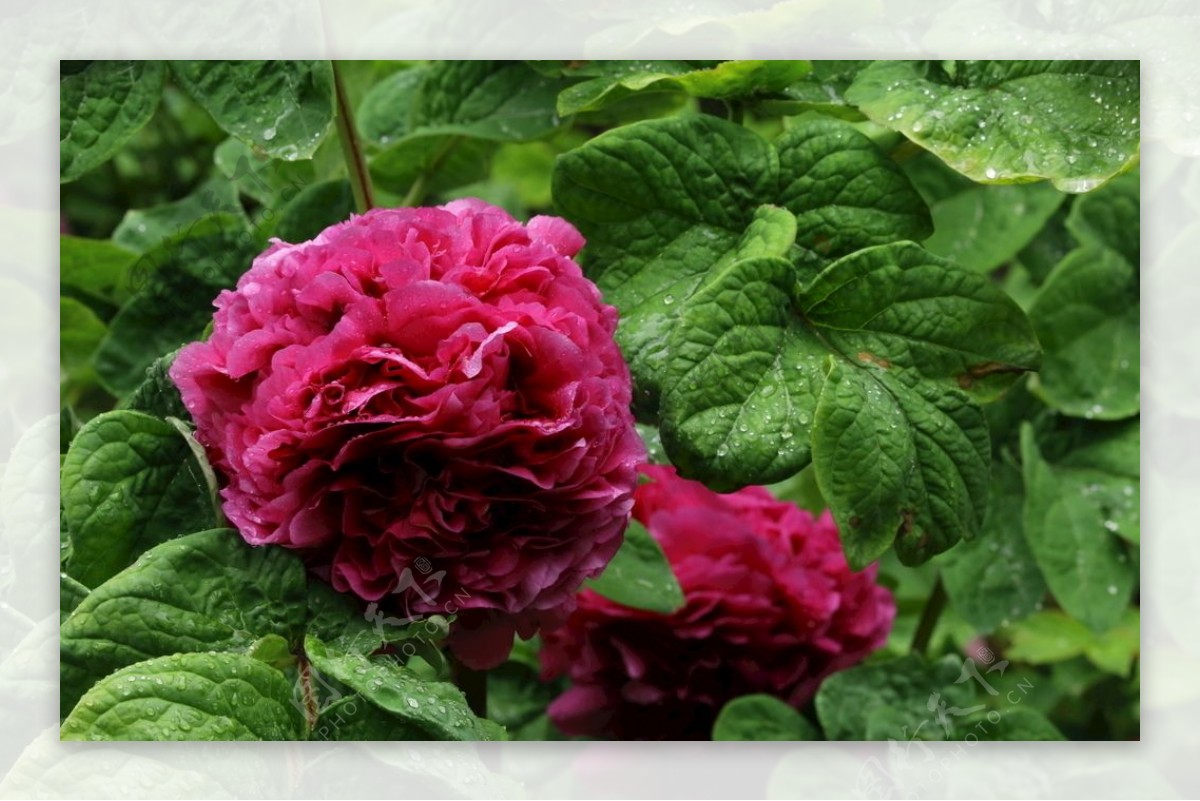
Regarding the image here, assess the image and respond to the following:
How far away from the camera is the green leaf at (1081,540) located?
100 cm

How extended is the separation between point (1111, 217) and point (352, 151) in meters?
0.56

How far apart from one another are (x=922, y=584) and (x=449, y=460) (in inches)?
23.9

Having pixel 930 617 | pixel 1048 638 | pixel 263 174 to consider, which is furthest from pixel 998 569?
pixel 263 174

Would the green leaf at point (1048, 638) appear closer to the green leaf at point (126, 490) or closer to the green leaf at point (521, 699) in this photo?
the green leaf at point (521, 699)

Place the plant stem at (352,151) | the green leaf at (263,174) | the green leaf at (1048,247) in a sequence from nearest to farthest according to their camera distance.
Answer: the plant stem at (352,151) < the green leaf at (263,174) < the green leaf at (1048,247)

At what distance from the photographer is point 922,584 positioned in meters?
1.21

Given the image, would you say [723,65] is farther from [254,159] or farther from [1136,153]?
[254,159]

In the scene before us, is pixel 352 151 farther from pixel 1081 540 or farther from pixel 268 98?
pixel 1081 540

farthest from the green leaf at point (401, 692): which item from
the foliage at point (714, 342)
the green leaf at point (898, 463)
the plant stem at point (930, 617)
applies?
the plant stem at point (930, 617)

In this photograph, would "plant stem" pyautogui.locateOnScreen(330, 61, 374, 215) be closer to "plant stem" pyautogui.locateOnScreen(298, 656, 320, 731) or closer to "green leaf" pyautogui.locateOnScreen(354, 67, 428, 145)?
"green leaf" pyautogui.locateOnScreen(354, 67, 428, 145)

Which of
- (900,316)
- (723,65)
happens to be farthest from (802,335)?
(723,65)

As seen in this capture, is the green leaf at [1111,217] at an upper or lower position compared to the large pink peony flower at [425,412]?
upper

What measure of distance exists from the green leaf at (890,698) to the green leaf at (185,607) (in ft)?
1.21

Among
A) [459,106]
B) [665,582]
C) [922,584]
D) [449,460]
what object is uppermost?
[459,106]
